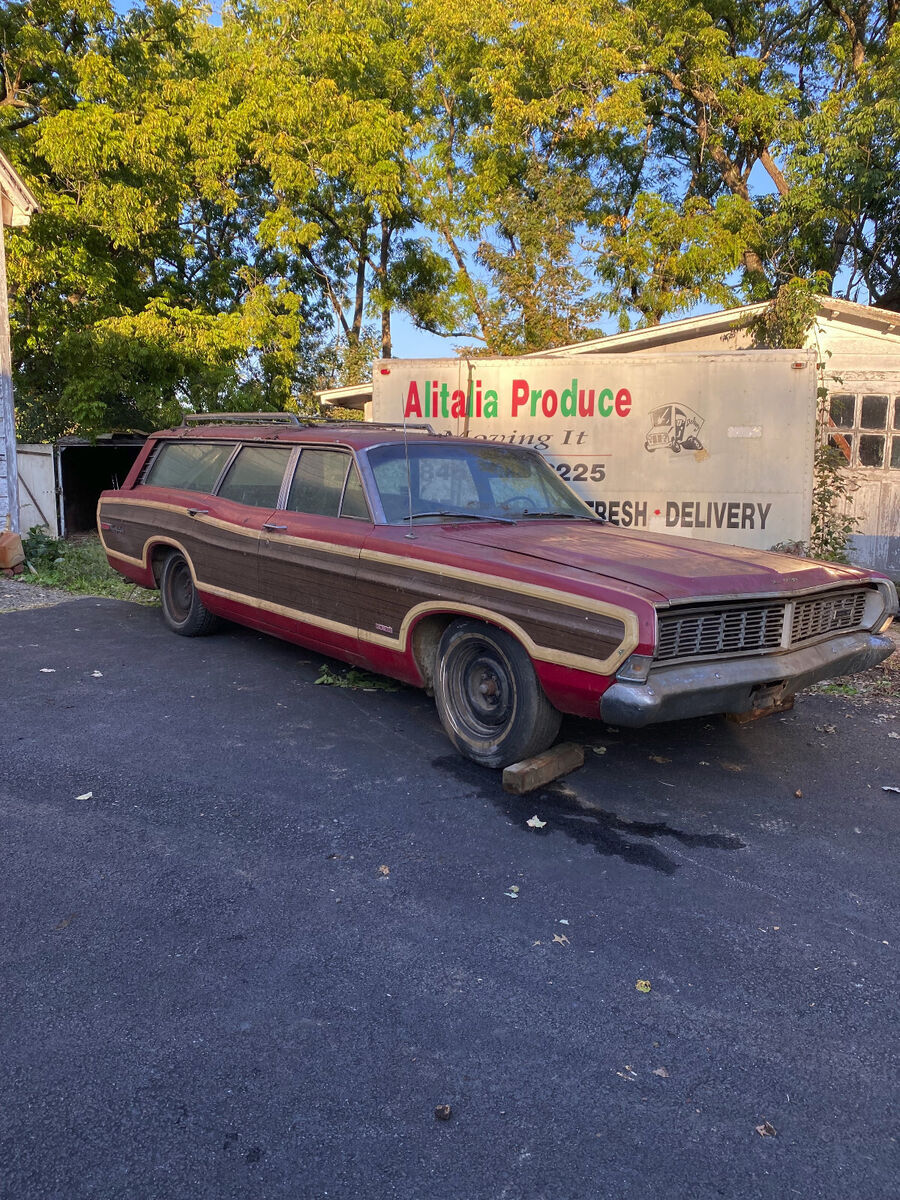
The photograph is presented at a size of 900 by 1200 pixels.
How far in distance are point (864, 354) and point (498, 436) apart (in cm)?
525

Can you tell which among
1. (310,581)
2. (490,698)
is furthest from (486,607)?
(310,581)

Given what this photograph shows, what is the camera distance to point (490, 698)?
426 cm

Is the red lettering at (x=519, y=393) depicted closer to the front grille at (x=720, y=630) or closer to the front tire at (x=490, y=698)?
the front tire at (x=490, y=698)

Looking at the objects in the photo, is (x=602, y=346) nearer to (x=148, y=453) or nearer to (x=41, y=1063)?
(x=148, y=453)

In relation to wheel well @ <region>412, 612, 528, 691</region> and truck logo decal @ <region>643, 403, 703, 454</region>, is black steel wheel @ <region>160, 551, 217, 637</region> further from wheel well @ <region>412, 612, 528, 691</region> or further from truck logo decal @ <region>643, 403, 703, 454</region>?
truck logo decal @ <region>643, 403, 703, 454</region>

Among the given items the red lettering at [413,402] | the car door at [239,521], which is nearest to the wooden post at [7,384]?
the red lettering at [413,402]

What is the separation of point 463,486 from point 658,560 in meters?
1.44

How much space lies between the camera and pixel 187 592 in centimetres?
679

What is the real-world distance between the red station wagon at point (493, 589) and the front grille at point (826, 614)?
1 centimetres

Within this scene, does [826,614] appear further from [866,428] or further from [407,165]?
[407,165]

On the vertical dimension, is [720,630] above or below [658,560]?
below

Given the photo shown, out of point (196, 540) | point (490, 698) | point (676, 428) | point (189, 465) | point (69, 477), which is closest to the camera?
point (490, 698)

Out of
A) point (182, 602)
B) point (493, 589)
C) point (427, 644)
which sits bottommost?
point (182, 602)

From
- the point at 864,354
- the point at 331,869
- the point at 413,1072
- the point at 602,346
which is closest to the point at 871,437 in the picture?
the point at 864,354
